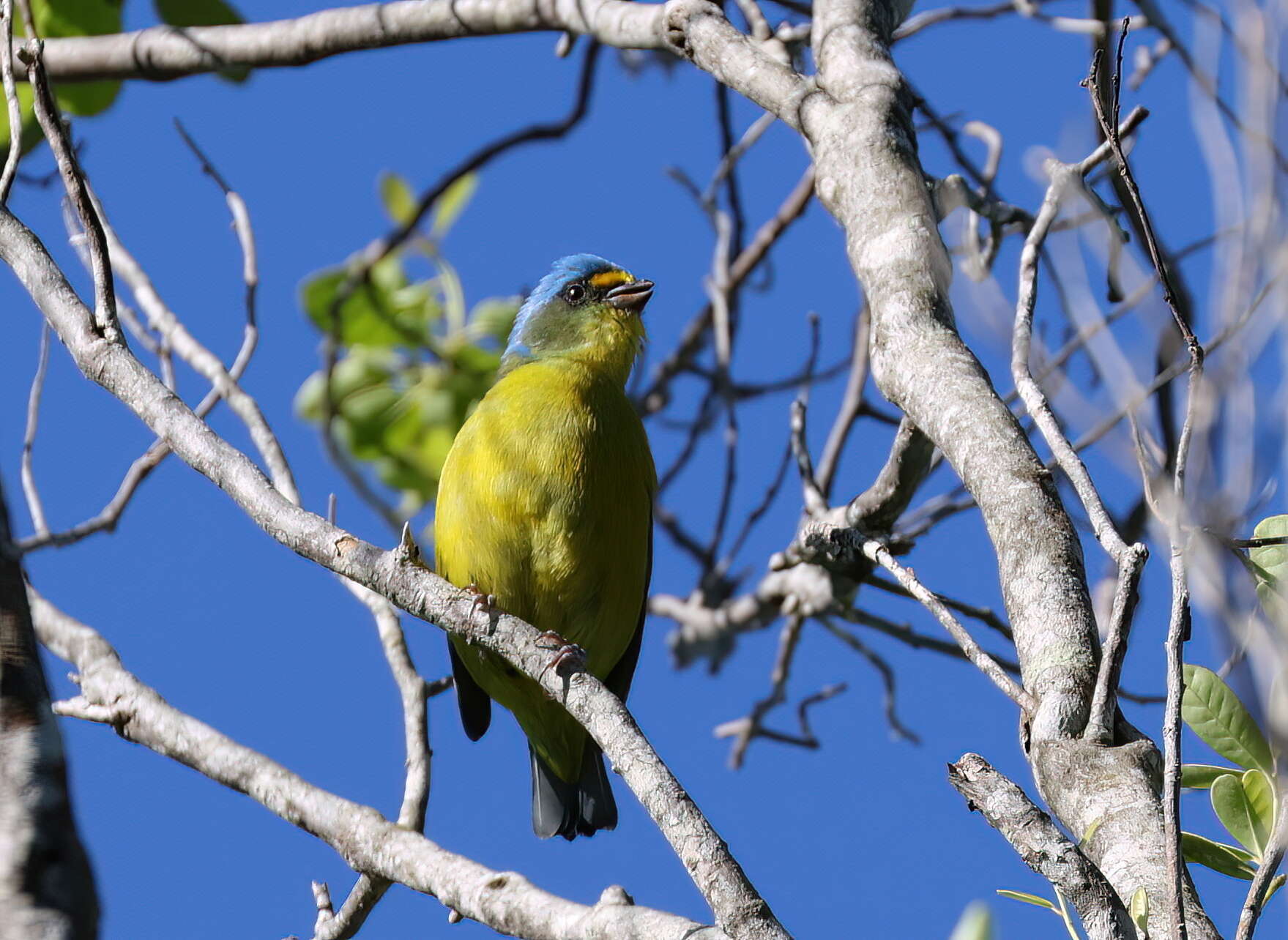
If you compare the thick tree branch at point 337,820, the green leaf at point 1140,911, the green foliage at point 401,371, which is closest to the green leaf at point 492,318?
the green foliage at point 401,371

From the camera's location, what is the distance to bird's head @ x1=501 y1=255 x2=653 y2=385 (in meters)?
4.79

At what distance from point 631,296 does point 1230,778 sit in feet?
11.0

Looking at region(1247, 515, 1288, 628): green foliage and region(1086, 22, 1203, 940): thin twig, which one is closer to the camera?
region(1086, 22, 1203, 940): thin twig

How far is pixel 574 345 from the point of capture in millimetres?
4789

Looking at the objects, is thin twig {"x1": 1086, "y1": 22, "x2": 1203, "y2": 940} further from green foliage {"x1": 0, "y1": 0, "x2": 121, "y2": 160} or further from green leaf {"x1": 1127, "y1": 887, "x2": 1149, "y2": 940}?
green foliage {"x1": 0, "y1": 0, "x2": 121, "y2": 160}

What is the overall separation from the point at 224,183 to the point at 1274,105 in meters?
2.57

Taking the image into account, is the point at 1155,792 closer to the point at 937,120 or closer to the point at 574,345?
the point at 937,120

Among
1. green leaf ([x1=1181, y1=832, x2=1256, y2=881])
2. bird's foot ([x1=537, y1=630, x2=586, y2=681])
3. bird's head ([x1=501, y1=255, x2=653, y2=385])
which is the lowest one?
green leaf ([x1=1181, y1=832, x2=1256, y2=881])

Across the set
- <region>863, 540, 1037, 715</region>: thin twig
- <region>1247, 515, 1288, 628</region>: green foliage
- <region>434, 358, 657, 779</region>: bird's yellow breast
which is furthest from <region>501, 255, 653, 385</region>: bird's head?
<region>1247, 515, 1288, 628</region>: green foliage

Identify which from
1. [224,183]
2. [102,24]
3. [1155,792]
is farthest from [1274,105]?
[102,24]

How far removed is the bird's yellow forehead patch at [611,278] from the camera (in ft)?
16.8

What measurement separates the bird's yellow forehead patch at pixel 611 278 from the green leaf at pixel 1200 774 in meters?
3.33

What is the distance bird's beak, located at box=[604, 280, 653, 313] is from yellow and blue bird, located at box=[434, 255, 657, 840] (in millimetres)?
182

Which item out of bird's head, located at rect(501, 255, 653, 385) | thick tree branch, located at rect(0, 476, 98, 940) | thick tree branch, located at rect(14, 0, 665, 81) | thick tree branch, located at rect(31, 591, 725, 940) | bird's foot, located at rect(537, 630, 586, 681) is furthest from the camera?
bird's head, located at rect(501, 255, 653, 385)
